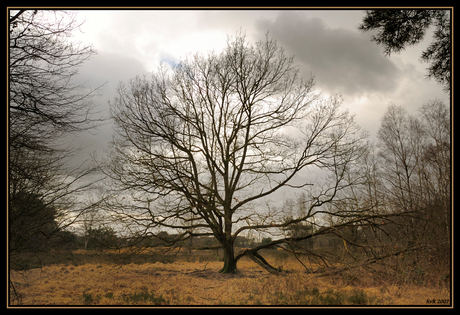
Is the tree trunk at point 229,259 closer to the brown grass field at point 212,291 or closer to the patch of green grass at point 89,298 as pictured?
the brown grass field at point 212,291

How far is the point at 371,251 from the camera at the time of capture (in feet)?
36.5

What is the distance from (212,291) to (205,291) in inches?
9.7

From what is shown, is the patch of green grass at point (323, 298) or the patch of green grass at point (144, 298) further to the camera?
the patch of green grass at point (144, 298)

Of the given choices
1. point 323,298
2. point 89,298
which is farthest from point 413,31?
point 89,298

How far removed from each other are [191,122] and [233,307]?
27.3 ft

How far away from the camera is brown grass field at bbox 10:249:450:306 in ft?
25.6

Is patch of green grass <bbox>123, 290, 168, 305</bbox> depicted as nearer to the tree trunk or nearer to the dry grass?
the dry grass

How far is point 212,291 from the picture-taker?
941 centimetres

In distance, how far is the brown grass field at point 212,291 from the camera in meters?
7.80

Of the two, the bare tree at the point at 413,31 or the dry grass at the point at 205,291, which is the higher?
the bare tree at the point at 413,31

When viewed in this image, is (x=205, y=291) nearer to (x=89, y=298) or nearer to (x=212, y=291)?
(x=212, y=291)

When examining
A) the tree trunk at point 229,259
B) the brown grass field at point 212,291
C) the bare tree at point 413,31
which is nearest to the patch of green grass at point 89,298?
the brown grass field at point 212,291
